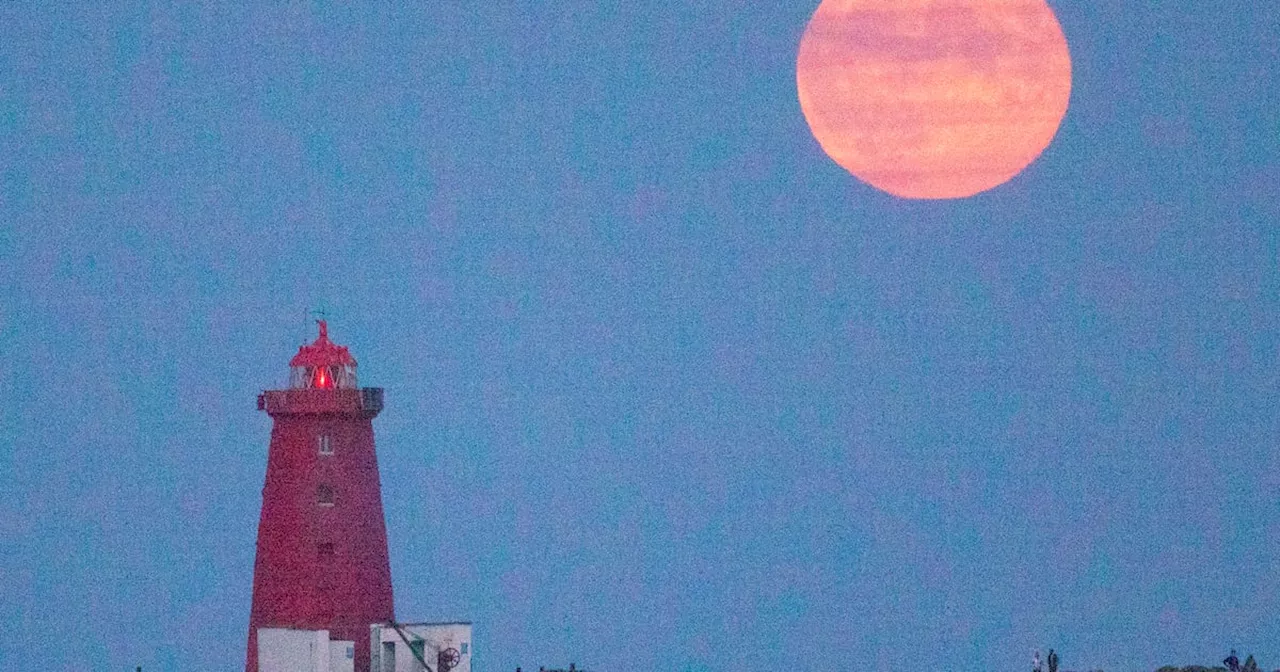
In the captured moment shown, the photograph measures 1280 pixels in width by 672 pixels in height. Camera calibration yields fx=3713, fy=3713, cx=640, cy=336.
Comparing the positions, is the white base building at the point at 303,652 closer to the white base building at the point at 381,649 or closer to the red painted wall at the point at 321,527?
the white base building at the point at 381,649

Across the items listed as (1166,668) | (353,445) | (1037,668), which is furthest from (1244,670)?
(353,445)

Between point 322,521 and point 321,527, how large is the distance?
5.7 inches

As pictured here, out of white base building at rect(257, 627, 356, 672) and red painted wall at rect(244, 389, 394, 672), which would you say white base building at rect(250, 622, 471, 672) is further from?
red painted wall at rect(244, 389, 394, 672)

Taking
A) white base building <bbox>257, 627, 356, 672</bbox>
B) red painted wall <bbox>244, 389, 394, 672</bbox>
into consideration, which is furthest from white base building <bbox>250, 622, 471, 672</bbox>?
red painted wall <bbox>244, 389, 394, 672</bbox>

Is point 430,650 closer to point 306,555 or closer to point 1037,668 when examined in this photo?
point 306,555

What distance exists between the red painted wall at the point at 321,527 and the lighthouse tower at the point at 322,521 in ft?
0.08

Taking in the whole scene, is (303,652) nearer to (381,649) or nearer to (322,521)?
(381,649)

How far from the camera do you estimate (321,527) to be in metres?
88.3

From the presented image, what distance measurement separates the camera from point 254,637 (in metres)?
88.9

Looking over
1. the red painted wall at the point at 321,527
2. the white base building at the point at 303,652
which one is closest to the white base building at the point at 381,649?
the white base building at the point at 303,652

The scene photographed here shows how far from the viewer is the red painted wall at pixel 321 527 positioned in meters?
88.2

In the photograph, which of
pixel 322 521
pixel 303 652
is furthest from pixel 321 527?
pixel 303 652

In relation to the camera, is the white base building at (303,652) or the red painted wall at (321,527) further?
the red painted wall at (321,527)

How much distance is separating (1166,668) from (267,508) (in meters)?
23.6
